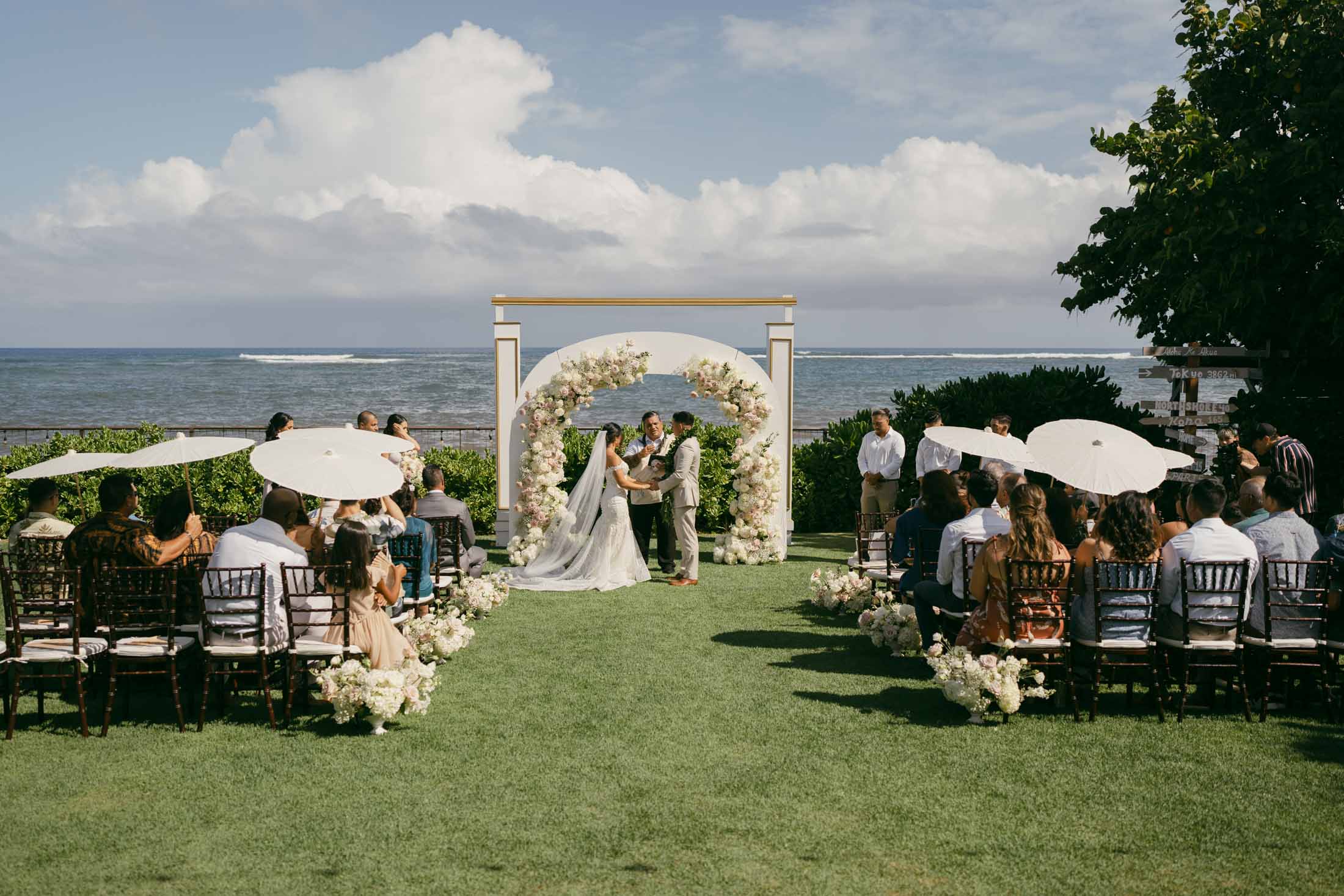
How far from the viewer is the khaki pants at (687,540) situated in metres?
11.4

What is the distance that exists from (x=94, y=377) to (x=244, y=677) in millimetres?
75425

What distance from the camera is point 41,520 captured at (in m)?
8.14

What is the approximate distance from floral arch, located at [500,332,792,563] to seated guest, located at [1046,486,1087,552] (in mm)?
5054

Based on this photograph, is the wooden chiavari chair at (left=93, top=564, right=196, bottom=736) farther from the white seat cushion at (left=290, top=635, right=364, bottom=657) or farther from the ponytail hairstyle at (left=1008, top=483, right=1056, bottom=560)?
the ponytail hairstyle at (left=1008, top=483, right=1056, bottom=560)

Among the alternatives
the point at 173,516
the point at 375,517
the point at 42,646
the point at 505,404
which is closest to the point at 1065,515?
the point at 375,517

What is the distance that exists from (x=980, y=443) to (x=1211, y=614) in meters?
2.38

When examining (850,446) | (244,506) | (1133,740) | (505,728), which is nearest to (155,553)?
(505,728)

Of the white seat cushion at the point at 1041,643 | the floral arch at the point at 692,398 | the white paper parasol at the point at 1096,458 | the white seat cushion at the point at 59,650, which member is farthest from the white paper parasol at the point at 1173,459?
the white seat cushion at the point at 59,650

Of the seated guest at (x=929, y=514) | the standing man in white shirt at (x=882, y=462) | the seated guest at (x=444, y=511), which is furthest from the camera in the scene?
the standing man in white shirt at (x=882, y=462)

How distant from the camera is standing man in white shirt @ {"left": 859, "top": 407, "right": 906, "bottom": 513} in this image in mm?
12414

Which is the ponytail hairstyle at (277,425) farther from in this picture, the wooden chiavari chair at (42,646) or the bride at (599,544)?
the bride at (599,544)

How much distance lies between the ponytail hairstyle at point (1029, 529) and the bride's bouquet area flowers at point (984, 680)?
561 millimetres

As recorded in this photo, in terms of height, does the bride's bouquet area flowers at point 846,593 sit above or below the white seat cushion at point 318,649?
below

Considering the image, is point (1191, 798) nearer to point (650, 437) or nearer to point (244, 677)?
point (244, 677)
